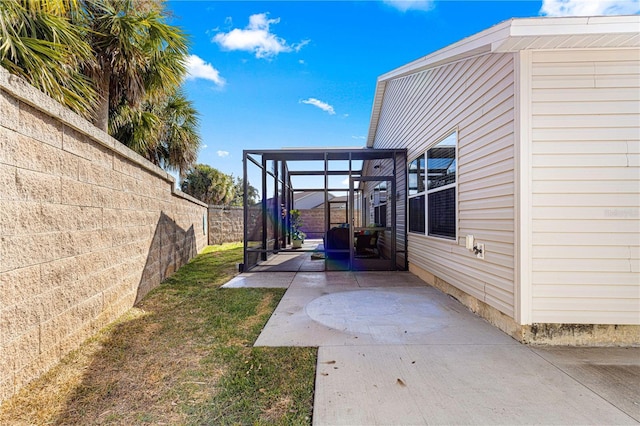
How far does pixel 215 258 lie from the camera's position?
8242mm

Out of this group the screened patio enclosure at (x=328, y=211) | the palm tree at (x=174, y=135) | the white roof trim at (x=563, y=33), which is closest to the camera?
the white roof trim at (x=563, y=33)

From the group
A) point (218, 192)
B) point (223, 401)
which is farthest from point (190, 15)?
point (218, 192)

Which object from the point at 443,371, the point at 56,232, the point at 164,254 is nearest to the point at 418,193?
the point at 443,371

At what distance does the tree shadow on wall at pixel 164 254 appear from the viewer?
446 cm

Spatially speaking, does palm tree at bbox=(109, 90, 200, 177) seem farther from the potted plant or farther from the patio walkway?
the patio walkway

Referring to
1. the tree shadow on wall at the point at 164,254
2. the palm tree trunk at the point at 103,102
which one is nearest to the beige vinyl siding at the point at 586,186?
the tree shadow on wall at the point at 164,254

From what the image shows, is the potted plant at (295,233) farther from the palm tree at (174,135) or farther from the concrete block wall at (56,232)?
the concrete block wall at (56,232)

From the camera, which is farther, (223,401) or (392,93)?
(392,93)

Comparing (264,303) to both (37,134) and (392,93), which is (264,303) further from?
(392,93)

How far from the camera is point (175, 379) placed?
83.6 inches

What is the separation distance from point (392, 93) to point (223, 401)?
7906mm

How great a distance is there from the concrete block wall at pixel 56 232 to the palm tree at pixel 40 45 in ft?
2.02

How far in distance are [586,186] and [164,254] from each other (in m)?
6.45

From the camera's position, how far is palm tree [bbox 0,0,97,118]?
2621 mm
